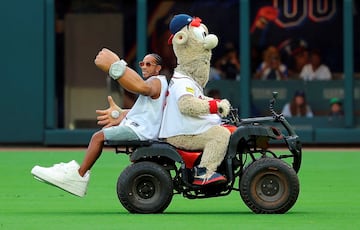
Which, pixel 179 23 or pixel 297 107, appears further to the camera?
pixel 297 107

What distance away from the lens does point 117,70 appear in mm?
11078

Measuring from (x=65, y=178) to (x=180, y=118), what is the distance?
3.84 ft

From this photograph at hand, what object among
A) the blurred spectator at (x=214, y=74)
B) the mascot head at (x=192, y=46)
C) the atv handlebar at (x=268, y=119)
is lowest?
the atv handlebar at (x=268, y=119)

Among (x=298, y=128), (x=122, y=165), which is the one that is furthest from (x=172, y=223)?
(x=298, y=128)

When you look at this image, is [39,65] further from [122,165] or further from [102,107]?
[122,165]

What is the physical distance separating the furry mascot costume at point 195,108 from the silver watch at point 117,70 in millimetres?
485

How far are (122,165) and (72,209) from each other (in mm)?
6185

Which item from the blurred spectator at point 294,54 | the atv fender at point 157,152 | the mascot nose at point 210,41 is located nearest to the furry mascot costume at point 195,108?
the mascot nose at point 210,41

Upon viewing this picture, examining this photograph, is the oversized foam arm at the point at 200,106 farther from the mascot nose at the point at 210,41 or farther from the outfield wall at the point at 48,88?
the outfield wall at the point at 48,88

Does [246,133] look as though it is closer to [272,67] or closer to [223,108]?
Result: [223,108]

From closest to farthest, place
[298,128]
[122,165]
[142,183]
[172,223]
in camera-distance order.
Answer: [172,223], [142,183], [122,165], [298,128]

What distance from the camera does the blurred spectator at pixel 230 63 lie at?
76.3 feet

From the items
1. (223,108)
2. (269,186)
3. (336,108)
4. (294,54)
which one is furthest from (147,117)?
(336,108)

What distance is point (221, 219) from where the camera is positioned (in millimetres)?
10602
